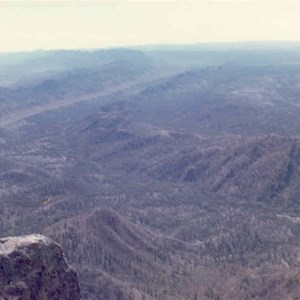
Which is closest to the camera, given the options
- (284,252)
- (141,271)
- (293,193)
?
(141,271)

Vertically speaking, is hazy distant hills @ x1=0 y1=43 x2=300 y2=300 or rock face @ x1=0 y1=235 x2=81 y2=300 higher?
rock face @ x1=0 y1=235 x2=81 y2=300

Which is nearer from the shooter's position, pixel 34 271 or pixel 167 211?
pixel 34 271

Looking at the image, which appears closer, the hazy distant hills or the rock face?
the rock face

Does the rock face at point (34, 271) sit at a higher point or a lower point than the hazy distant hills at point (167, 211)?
higher

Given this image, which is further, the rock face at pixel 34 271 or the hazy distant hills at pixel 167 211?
the hazy distant hills at pixel 167 211

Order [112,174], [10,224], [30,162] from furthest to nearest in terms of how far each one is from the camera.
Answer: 1. [30,162]
2. [112,174]
3. [10,224]

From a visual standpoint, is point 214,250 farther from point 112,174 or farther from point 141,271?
point 112,174

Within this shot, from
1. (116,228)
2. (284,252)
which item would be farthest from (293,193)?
(116,228)

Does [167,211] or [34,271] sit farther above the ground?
[34,271]
